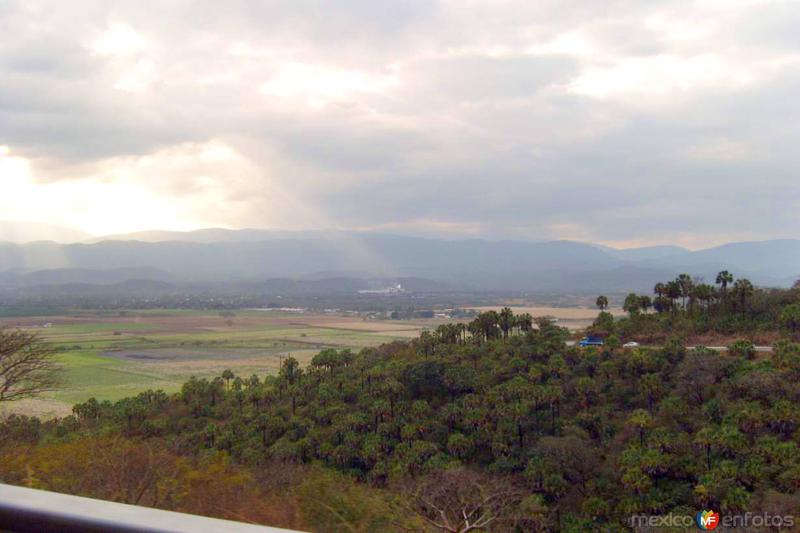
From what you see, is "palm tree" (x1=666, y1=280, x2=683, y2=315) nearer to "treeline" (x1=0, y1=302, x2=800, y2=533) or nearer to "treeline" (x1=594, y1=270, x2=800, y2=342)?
"treeline" (x1=594, y1=270, x2=800, y2=342)

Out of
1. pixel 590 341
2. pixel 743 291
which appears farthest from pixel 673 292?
pixel 590 341

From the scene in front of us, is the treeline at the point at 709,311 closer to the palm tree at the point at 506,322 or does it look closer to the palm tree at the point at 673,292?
the palm tree at the point at 673,292

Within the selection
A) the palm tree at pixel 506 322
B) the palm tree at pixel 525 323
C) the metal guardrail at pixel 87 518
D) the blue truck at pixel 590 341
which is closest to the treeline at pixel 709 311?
the blue truck at pixel 590 341

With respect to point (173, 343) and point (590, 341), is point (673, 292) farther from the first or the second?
point (173, 343)

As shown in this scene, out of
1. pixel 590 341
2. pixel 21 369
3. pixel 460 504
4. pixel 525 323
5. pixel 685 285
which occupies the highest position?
pixel 685 285

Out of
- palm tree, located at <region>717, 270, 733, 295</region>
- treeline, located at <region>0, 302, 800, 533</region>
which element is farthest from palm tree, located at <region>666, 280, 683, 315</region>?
treeline, located at <region>0, 302, 800, 533</region>
